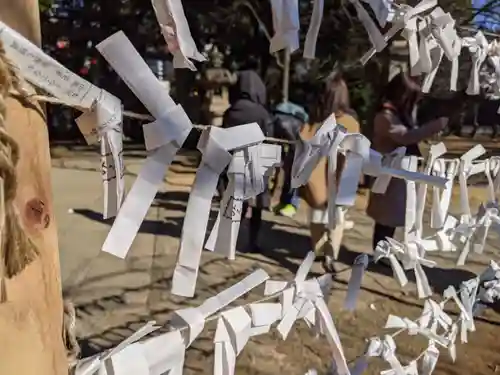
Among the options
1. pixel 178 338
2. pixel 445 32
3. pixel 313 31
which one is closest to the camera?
pixel 178 338

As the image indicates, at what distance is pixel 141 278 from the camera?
423 centimetres

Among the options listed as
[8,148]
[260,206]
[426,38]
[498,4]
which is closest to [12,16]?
[8,148]

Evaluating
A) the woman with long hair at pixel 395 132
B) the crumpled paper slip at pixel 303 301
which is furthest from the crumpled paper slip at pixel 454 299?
the woman with long hair at pixel 395 132

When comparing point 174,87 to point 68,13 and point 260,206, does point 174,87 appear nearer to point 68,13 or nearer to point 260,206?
point 68,13

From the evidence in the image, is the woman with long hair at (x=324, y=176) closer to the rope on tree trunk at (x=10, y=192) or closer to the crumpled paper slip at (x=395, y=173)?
the crumpled paper slip at (x=395, y=173)

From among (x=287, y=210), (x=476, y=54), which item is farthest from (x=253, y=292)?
(x=287, y=210)

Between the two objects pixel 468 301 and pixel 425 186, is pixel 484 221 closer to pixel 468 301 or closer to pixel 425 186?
pixel 468 301

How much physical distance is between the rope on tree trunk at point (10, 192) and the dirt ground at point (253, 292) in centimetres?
110

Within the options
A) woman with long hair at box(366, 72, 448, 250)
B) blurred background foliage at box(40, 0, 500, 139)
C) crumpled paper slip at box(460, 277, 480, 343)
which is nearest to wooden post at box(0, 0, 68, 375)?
crumpled paper slip at box(460, 277, 480, 343)

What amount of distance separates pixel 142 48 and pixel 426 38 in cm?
1046

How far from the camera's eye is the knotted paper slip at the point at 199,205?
1076 millimetres

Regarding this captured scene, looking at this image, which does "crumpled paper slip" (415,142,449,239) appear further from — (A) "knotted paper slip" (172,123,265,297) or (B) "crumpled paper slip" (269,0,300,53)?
(A) "knotted paper slip" (172,123,265,297)

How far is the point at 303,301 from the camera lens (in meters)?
1.39

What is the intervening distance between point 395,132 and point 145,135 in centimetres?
291
